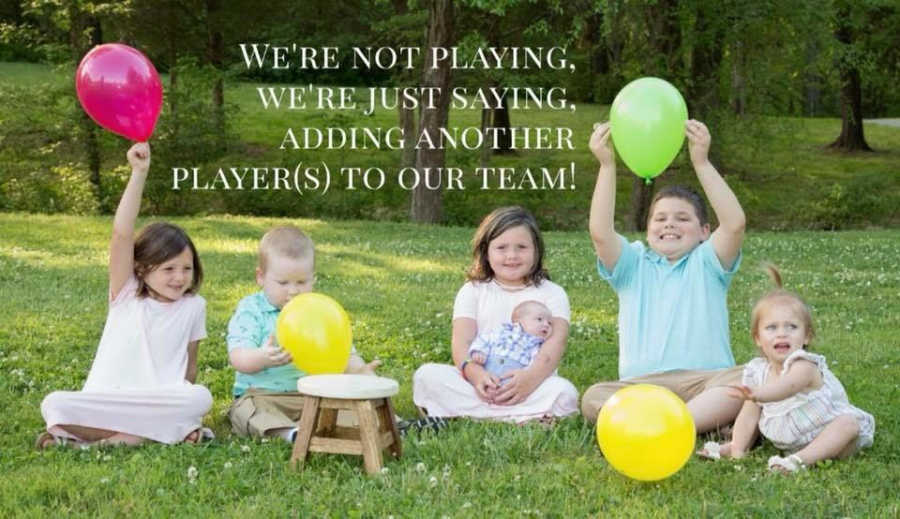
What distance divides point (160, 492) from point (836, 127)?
38.0 metres

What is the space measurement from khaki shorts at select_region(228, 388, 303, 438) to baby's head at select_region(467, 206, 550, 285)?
4.52 ft

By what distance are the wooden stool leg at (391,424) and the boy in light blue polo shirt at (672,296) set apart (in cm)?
118

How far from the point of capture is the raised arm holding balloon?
5277mm

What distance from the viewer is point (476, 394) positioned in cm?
577

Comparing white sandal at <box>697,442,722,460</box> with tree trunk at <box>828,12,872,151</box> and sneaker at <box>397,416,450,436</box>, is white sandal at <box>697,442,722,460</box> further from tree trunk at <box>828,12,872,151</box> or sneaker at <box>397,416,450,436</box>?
tree trunk at <box>828,12,872,151</box>

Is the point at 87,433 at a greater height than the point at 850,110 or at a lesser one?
lesser

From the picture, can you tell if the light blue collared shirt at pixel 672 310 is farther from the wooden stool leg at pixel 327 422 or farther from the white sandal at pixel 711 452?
the wooden stool leg at pixel 327 422

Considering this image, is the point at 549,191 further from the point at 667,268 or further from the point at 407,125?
the point at 667,268

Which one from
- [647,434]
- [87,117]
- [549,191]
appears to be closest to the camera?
[647,434]

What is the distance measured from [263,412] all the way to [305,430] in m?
0.75

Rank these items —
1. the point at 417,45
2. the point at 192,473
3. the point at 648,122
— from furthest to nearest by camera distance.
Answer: the point at 417,45 → the point at 648,122 → the point at 192,473

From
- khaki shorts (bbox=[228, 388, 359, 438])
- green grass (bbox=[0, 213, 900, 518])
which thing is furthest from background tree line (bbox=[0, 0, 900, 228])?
khaki shorts (bbox=[228, 388, 359, 438])

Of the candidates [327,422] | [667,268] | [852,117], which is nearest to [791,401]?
[667,268]

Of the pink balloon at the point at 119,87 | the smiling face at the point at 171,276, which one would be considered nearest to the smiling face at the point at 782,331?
the smiling face at the point at 171,276
